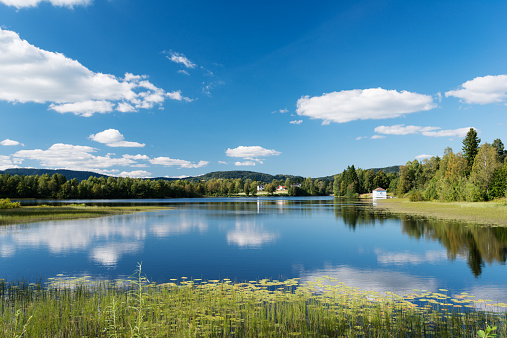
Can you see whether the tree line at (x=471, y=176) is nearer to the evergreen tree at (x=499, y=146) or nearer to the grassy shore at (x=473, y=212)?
the grassy shore at (x=473, y=212)

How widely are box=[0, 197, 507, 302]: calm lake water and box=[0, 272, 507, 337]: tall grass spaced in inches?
108

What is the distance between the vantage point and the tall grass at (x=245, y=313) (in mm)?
9484

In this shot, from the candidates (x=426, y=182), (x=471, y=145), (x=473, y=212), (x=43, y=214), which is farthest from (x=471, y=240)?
(x=426, y=182)

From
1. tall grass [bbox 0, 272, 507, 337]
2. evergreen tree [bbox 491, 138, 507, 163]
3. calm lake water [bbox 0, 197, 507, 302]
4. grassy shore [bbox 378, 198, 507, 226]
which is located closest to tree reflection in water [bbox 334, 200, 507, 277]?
calm lake water [bbox 0, 197, 507, 302]

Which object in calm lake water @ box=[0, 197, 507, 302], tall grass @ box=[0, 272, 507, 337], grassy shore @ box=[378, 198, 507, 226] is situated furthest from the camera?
grassy shore @ box=[378, 198, 507, 226]

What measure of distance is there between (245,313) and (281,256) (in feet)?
42.9

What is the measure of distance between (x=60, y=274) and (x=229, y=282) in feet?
35.2

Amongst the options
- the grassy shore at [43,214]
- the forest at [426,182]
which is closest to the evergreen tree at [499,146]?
the forest at [426,182]

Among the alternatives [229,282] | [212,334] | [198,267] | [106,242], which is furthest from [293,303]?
[106,242]

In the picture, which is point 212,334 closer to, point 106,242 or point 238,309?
point 238,309

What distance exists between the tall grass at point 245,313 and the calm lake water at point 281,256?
2.75m

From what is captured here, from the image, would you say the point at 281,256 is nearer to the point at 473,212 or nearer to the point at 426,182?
the point at 473,212

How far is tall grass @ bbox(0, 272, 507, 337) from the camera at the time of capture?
31.1 ft

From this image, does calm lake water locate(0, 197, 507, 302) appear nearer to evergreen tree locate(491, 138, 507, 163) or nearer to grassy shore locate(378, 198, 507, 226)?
grassy shore locate(378, 198, 507, 226)
